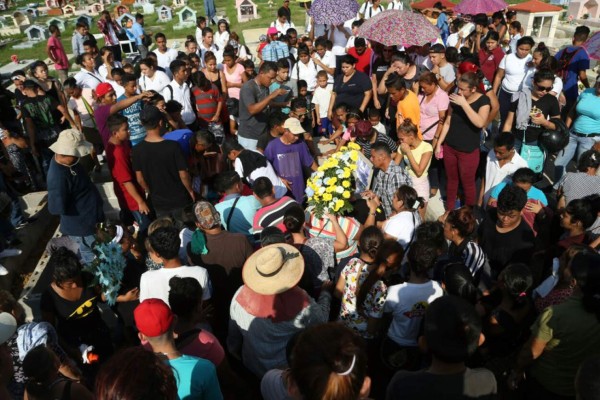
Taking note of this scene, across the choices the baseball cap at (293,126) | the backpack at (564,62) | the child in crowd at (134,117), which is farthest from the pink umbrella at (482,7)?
the child in crowd at (134,117)

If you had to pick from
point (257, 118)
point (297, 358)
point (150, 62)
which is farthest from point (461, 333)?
point (150, 62)

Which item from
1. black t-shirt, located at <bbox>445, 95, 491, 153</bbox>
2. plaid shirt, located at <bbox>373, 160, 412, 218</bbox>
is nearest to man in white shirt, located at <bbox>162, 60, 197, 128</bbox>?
plaid shirt, located at <bbox>373, 160, 412, 218</bbox>

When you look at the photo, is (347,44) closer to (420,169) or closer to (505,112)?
(505,112)

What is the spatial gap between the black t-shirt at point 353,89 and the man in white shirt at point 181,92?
2407mm

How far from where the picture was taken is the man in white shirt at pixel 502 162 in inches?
188

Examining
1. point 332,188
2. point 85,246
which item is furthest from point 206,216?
point 85,246

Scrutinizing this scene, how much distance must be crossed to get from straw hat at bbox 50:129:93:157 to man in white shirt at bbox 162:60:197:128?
2.38 m

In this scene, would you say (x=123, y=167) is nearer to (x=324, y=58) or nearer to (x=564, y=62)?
(x=324, y=58)

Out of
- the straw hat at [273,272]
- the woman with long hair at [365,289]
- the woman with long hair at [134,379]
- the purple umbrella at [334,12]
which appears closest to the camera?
the woman with long hair at [134,379]

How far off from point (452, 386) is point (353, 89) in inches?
219

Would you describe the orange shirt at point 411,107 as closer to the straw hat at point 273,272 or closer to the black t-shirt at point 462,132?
the black t-shirt at point 462,132

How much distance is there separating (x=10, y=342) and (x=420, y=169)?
14.1ft

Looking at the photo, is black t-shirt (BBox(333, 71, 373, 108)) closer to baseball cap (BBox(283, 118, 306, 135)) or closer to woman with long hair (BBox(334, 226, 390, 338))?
baseball cap (BBox(283, 118, 306, 135))

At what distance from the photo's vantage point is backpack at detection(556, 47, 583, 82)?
757 centimetres
